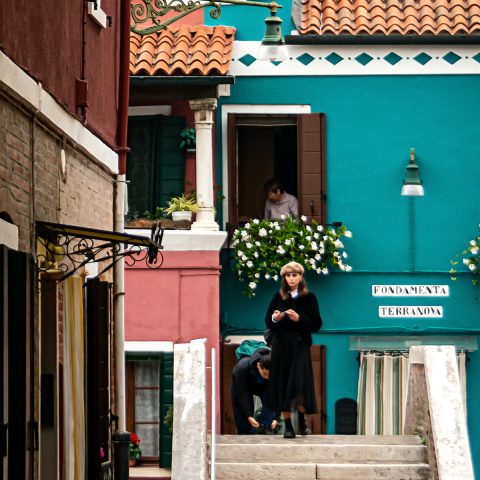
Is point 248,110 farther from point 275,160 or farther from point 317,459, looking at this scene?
point 317,459

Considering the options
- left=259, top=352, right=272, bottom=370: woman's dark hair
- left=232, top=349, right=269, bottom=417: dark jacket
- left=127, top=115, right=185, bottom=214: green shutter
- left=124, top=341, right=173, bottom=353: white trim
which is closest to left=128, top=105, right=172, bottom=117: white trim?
left=127, top=115, right=185, bottom=214: green shutter

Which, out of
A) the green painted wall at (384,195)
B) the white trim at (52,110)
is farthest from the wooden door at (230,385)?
the white trim at (52,110)

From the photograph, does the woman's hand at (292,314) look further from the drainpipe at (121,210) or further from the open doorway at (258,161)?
the open doorway at (258,161)

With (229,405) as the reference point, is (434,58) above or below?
above

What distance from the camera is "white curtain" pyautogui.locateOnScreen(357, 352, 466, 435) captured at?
24.5 metres

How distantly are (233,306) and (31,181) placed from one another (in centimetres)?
1360

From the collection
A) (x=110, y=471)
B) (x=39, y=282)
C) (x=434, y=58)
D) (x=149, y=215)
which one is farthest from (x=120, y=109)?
(x=434, y=58)

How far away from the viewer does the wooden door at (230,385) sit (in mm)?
24016

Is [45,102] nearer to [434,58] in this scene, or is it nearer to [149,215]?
[149,215]

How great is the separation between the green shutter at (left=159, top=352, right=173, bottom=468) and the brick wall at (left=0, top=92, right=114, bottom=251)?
904cm

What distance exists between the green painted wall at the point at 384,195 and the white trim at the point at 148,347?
4.18 ft

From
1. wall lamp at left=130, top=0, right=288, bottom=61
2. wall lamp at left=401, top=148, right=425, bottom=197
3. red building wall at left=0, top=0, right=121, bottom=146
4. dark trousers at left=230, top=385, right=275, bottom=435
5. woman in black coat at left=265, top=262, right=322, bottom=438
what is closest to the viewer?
red building wall at left=0, top=0, right=121, bottom=146

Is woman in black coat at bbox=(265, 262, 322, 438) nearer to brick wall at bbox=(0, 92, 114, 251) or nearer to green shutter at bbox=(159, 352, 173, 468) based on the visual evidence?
brick wall at bbox=(0, 92, 114, 251)

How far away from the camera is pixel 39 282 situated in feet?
38.8
